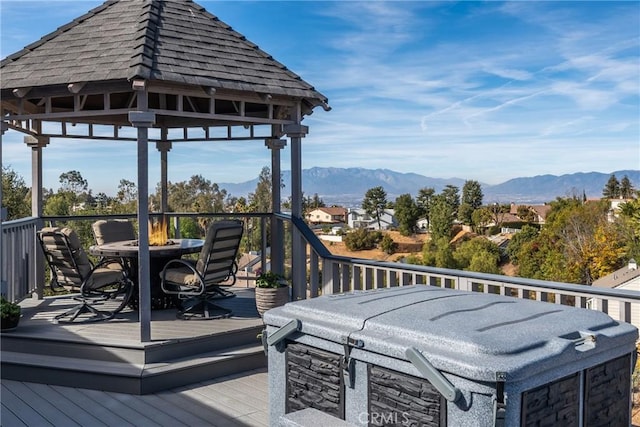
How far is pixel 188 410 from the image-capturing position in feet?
13.3

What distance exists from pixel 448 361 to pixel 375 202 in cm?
7853

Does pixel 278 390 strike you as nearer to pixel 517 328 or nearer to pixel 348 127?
pixel 517 328

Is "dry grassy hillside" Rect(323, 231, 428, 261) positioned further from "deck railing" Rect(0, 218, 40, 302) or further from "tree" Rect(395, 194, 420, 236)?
"deck railing" Rect(0, 218, 40, 302)

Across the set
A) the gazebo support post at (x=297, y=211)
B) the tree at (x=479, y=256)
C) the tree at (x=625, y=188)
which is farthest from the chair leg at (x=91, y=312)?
the tree at (x=625, y=188)

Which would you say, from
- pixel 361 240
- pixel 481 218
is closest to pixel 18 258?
pixel 361 240

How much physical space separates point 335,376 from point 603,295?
1589 millimetres

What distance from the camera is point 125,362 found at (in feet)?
15.2

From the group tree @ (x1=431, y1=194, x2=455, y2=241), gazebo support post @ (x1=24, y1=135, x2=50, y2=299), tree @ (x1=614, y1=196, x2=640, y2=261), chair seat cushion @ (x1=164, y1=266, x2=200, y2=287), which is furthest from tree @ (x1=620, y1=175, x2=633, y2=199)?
gazebo support post @ (x1=24, y1=135, x2=50, y2=299)

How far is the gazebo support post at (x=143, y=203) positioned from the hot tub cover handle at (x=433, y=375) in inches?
122

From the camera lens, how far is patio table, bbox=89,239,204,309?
17.6 feet

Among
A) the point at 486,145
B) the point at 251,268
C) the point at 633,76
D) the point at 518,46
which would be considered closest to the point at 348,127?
the point at 486,145

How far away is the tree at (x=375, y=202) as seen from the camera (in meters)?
80.2

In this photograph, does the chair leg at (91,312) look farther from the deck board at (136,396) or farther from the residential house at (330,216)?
the residential house at (330,216)

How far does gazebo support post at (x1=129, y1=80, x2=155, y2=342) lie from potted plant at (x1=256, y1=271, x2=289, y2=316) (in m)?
1.11
